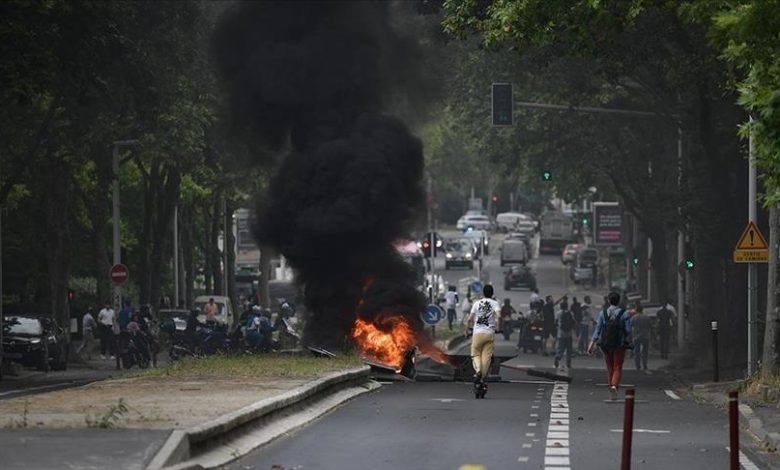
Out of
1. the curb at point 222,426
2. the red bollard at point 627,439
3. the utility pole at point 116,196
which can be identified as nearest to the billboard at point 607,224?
the utility pole at point 116,196

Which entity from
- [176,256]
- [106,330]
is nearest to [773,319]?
[106,330]

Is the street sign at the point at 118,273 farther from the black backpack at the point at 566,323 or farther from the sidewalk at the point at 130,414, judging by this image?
the sidewalk at the point at 130,414

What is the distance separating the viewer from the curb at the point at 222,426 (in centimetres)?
1420

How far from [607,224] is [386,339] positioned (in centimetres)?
6118

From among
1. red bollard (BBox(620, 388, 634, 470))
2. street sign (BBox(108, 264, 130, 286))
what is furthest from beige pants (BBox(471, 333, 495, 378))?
street sign (BBox(108, 264, 130, 286))

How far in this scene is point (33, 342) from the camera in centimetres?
4331

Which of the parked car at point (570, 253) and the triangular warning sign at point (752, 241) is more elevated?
the parked car at point (570, 253)

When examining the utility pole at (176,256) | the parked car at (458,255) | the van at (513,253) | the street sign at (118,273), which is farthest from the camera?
the van at (513,253)

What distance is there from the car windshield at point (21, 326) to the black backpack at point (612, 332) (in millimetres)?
21064

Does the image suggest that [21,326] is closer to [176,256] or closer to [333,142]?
[333,142]

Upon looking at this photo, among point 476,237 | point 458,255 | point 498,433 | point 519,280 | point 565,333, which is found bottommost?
point 498,433

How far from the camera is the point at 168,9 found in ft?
144

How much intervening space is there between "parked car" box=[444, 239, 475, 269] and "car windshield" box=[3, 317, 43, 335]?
6698 centimetres

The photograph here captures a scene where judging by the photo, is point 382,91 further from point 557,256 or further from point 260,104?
point 557,256
